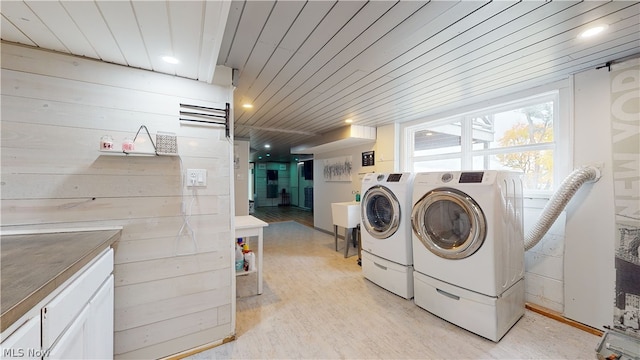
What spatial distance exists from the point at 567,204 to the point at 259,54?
2.85 meters

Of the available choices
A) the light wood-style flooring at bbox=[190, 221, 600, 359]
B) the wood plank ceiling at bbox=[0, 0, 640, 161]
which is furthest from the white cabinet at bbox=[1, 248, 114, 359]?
the wood plank ceiling at bbox=[0, 0, 640, 161]

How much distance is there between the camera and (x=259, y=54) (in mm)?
1752

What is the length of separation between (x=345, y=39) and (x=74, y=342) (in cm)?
200

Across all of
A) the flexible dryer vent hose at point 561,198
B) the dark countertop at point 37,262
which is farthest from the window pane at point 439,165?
the dark countertop at point 37,262

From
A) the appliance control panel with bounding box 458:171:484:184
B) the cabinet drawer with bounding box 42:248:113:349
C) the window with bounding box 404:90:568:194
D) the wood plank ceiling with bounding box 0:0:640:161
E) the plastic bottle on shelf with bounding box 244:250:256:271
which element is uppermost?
the wood plank ceiling with bounding box 0:0:640:161

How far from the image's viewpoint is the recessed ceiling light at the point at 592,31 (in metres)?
1.46

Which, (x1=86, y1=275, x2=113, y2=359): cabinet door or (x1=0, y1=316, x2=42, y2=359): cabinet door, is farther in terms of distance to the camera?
(x1=86, y1=275, x2=113, y2=359): cabinet door

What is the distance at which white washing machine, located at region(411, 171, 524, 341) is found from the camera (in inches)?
73.4

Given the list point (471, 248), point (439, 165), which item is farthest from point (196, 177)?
point (439, 165)

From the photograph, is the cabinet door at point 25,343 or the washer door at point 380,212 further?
the washer door at point 380,212

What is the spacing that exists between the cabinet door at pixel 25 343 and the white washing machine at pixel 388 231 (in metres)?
2.46

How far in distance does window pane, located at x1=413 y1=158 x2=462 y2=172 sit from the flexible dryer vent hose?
121cm

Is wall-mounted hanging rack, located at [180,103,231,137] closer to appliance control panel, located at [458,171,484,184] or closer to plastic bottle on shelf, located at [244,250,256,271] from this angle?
plastic bottle on shelf, located at [244,250,256,271]

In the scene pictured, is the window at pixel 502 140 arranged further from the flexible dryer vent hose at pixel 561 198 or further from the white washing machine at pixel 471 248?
the white washing machine at pixel 471 248
